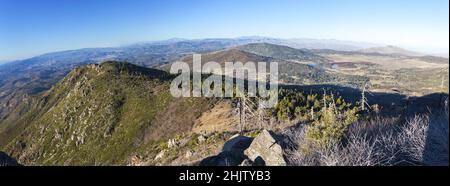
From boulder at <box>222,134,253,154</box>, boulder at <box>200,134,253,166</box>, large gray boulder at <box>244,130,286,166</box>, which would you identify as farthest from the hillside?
large gray boulder at <box>244,130,286,166</box>

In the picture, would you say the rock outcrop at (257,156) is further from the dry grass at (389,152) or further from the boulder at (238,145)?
the dry grass at (389,152)

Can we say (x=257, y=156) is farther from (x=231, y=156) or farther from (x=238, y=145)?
(x=238, y=145)

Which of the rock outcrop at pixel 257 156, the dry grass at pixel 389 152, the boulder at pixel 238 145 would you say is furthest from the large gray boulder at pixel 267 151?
the boulder at pixel 238 145

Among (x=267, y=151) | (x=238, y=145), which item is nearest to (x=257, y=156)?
(x=267, y=151)

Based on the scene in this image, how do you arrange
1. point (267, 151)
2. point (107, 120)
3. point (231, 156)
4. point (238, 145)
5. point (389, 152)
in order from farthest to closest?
point (107, 120) < point (238, 145) < point (231, 156) < point (267, 151) < point (389, 152)
